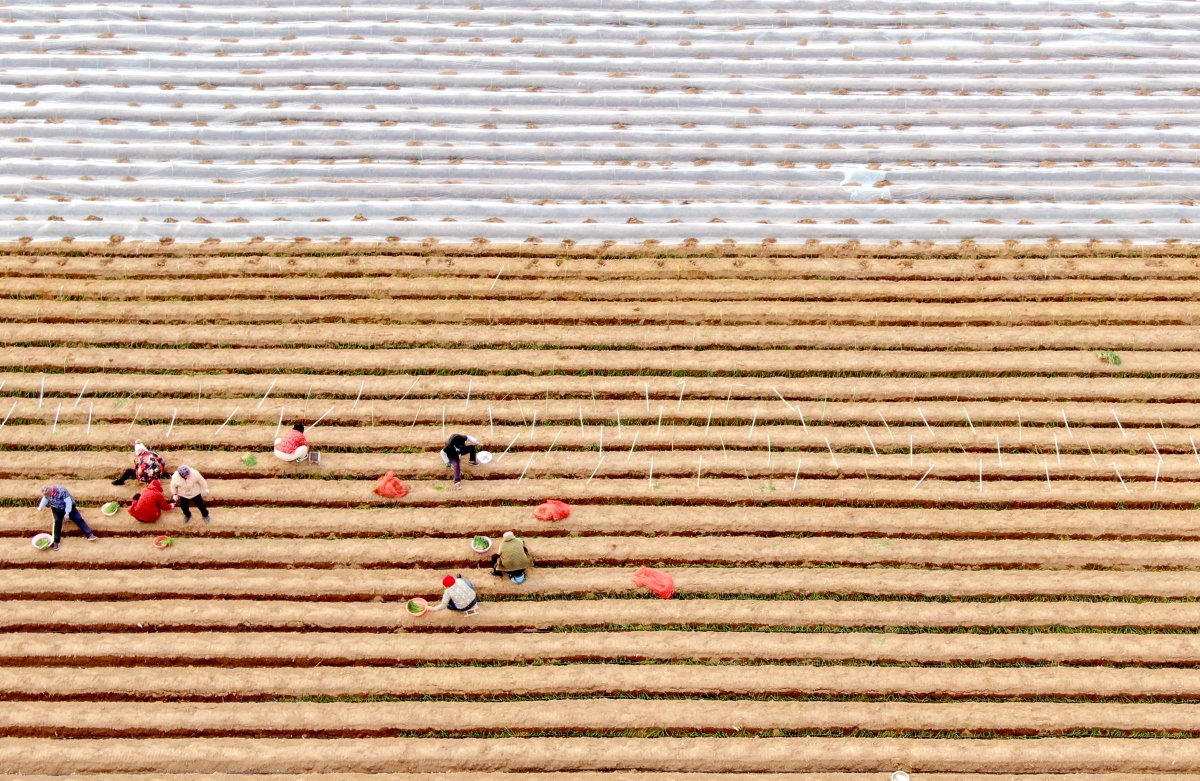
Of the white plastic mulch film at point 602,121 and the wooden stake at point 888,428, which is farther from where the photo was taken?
the white plastic mulch film at point 602,121

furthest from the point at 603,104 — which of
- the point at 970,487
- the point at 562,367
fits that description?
the point at 970,487

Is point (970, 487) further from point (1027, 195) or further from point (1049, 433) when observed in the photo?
point (1027, 195)

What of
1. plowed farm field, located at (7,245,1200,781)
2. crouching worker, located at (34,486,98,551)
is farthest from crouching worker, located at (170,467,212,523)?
crouching worker, located at (34,486,98,551)

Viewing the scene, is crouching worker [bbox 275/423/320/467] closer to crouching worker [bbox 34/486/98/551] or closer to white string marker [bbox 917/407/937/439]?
crouching worker [bbox 34/486/98/551]

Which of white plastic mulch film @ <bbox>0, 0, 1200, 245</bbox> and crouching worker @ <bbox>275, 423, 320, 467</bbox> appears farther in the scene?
white plastic mulch film @ <bbox>0, 0, 1200, 245</bbox>

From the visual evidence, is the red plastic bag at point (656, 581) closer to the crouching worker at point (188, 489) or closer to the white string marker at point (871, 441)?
the white string marker at point (871, 441)

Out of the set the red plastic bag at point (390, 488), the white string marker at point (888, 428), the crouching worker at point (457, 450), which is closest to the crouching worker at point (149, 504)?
the red plastic bag at point (390, 488)
